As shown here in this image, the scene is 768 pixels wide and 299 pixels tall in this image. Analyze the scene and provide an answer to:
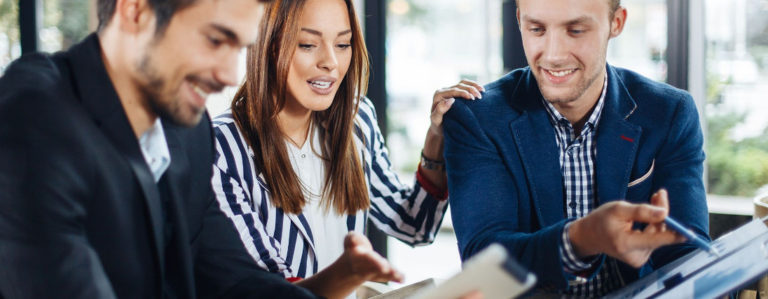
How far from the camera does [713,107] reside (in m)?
3.50

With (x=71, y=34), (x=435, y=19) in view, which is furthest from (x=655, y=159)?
(x=71, y=34)

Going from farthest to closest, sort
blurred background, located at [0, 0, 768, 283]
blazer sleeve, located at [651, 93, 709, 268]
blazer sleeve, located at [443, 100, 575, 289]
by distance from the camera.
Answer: blurred background, located at [0, 0, 768, 283] → blazer sleeve, located at [651, 93, 709, 268] → blazer sleeve, located at [443, 100, 575, 289]

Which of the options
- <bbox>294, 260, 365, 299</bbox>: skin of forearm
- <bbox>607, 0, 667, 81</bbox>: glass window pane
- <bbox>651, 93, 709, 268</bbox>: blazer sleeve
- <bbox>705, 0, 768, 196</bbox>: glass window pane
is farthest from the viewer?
<bbox>705, 0, 768, 196</bbox>: glass window pane

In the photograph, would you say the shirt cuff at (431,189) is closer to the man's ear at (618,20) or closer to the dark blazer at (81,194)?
the man's ear at (618,20)

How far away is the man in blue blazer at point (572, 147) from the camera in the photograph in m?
1.67

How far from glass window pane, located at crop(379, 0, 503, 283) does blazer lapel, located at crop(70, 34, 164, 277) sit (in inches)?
155

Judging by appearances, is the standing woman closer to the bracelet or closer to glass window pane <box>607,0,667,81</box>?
the bracelet

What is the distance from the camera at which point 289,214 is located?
1903 millimetres

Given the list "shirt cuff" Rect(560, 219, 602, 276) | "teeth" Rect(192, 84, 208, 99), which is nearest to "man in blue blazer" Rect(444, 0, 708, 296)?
"shirt cuff" Rect(560, 219, 602, 276)

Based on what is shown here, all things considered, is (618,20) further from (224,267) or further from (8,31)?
(8,31)

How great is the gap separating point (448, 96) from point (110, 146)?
3.23 feet

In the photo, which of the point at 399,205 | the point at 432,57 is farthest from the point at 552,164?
the point at 432,57

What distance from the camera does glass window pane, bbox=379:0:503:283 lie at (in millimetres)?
5133

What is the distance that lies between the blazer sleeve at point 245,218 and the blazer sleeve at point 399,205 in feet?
1.32
